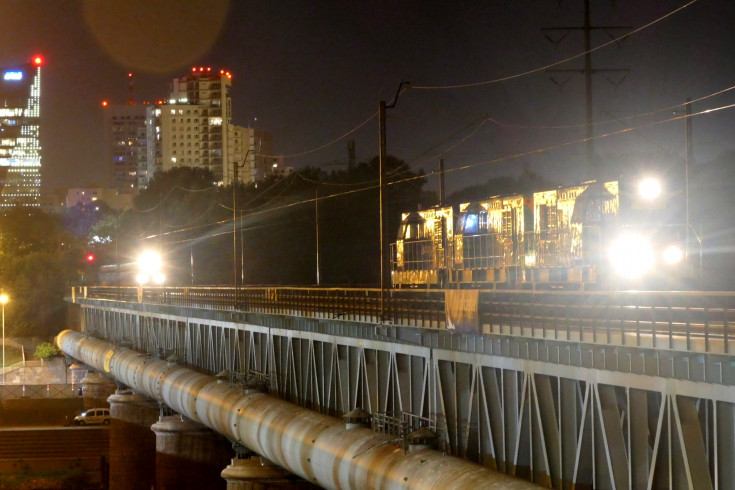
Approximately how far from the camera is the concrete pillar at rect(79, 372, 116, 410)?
88.4m

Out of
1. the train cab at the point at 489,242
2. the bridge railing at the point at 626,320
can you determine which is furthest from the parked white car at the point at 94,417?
the bridge railing at the point at 626,320

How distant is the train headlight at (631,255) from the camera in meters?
38.8

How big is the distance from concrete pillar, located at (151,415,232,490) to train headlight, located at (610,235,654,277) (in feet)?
81.3

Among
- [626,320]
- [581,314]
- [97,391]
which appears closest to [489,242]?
[581,314]

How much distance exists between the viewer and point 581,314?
72.6 feet

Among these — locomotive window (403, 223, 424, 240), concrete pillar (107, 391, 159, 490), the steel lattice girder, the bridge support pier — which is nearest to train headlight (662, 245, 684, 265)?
the steel lattice girder

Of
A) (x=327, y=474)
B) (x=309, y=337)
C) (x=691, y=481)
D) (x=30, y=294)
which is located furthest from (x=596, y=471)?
(x=30, y=294)

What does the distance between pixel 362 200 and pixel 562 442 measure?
83513 mm

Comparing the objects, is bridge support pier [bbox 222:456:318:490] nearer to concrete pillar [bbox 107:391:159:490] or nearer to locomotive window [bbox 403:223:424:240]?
locomotive window [bbox 403:223:424:240]

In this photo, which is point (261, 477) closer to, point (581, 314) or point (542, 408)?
point (542, 408)

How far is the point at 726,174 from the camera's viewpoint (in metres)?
72.3

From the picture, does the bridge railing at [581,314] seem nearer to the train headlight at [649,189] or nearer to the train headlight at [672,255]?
the train headlight at [649,189]

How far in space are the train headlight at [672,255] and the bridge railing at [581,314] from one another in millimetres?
9263

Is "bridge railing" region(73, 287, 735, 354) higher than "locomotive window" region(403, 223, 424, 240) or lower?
lower
